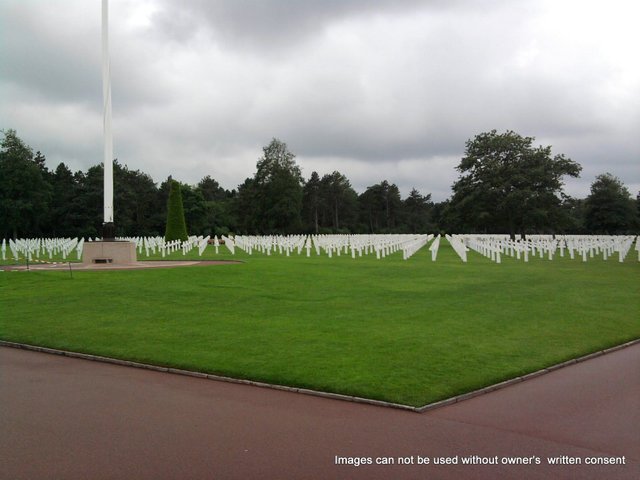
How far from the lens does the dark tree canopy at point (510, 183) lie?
46969 millimetres

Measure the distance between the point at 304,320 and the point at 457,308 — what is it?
3408mm

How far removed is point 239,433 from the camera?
495 centimetres

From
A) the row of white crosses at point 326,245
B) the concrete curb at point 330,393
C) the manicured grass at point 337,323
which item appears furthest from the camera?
the row of white crosses at point 326,245

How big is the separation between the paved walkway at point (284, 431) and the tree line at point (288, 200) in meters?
43.1

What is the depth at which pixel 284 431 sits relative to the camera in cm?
499

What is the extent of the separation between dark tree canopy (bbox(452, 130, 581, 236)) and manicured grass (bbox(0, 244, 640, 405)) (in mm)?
30800

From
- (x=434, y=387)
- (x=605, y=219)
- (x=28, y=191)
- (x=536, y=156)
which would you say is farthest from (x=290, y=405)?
(x=605, y=219)

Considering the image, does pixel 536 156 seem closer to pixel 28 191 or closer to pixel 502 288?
pixel 502 288

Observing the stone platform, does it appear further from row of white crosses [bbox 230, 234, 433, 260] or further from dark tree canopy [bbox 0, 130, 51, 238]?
dark tree canopy [bbox 0, 130, 51, 238]

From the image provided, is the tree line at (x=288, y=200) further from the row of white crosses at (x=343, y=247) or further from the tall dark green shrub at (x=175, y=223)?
the tall dark green shrub at (x=175, y=223)

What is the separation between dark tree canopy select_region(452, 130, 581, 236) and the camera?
4697 cm

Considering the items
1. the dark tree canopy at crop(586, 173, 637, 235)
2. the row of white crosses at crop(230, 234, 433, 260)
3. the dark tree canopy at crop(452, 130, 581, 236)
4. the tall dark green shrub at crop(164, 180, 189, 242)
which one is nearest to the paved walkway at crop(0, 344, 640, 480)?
the row of white crosses at crop(230, 234, 433, 260)

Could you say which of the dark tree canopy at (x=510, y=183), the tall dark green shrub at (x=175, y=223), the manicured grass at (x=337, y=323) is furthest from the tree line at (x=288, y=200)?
the manicured grass at (x=337, y=323)

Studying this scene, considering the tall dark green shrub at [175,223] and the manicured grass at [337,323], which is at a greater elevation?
the tall dark green shrub at [175,223]
